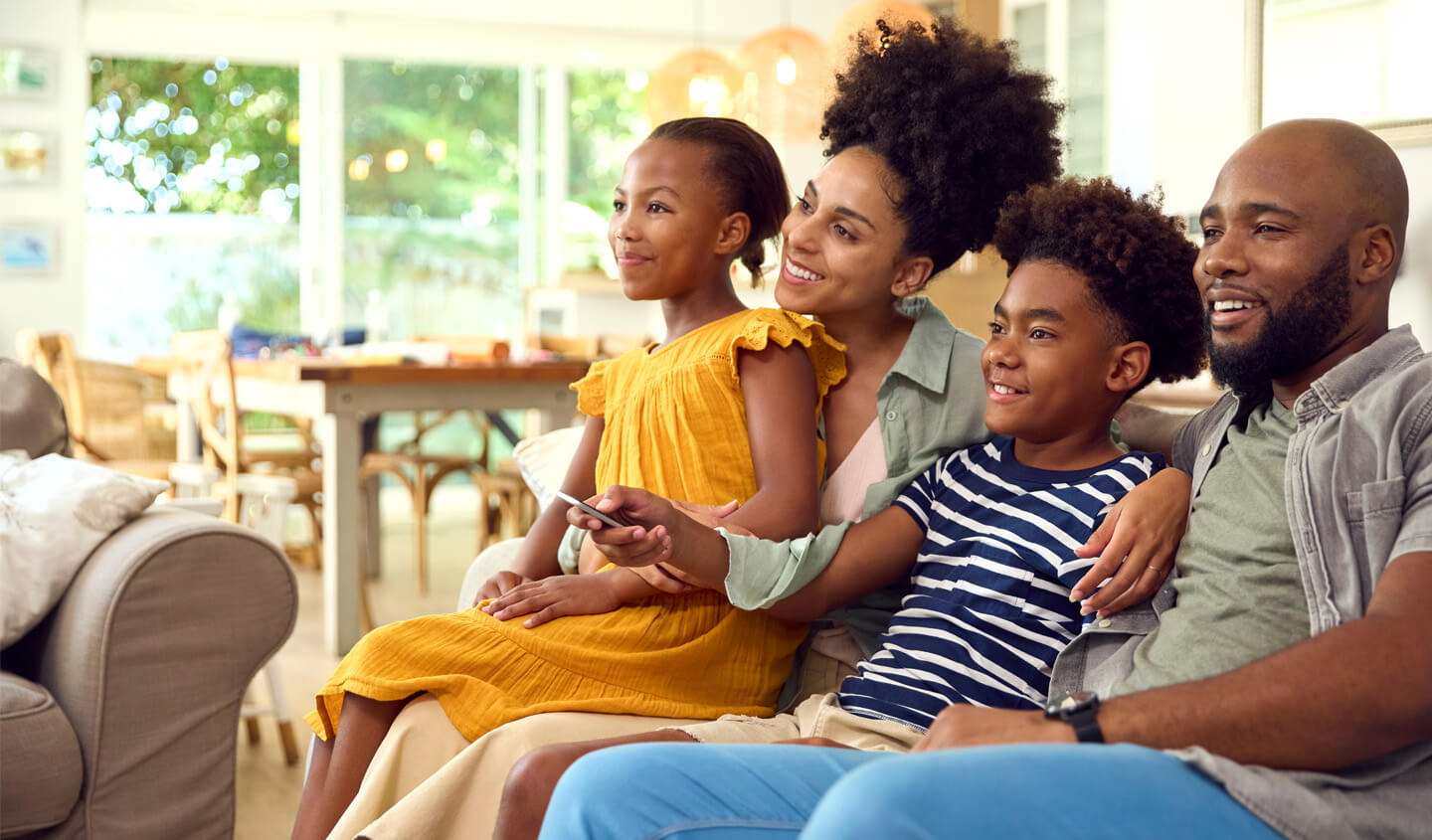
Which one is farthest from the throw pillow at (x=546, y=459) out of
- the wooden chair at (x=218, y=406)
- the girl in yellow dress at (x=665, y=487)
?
the wooden chair at (x=218, y=406)

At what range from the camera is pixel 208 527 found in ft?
6.46

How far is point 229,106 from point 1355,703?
23.8 feet

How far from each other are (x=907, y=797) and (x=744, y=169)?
99 centimetres

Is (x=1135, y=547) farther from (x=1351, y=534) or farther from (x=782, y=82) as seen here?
(x=782, y=82)

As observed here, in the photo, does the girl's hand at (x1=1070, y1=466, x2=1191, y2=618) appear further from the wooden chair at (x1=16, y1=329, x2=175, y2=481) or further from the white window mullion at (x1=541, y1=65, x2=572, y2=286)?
the white window mullion at (x1=541, y1=65, x2=572, y2=286)

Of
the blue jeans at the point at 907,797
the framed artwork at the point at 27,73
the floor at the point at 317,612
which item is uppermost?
the framed artwork at the point at 27,73

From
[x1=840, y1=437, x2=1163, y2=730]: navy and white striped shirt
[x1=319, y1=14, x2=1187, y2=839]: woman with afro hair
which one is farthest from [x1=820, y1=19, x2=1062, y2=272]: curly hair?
[x1=840, y1=437, x2=1163, y2=730]: navy and white striped shirt

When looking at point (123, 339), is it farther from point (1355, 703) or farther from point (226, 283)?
point (1355, 703)

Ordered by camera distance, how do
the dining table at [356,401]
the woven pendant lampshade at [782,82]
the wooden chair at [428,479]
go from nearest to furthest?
1. the dining table at [356,401]
2. the wooden chair at [428,479]
3. the woven pendant lampshade at [782,82]

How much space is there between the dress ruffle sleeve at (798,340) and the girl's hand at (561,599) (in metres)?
0.29

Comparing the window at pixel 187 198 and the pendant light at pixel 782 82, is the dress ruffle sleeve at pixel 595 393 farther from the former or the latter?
Answer: the window at pixel 187 198

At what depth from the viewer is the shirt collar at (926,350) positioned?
152cm

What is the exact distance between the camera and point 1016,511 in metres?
1.31

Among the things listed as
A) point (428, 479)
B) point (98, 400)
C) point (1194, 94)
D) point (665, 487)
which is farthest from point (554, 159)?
point (665, 487)
